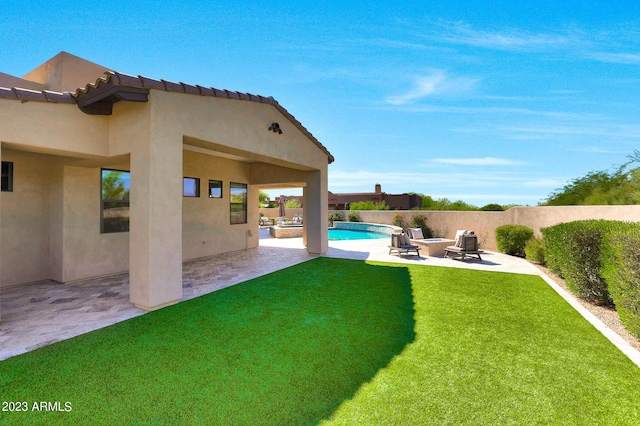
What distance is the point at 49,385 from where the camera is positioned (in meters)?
3.56

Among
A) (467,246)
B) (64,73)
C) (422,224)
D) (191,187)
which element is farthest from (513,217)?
(64,73)

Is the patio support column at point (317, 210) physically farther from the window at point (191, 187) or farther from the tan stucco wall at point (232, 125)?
the window at point (191, 187)

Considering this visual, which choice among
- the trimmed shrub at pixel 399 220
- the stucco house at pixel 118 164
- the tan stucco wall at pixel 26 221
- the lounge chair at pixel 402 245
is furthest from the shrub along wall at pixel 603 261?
the tan stucco wall at pixel 26 221

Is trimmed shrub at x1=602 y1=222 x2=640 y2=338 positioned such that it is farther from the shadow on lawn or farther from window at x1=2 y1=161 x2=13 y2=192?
window at x1=2 y1=161 x2=13 y2=192

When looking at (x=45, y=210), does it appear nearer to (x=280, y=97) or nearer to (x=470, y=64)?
(x=280, y=97)

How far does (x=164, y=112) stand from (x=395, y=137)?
2423cm

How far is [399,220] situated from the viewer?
22484mm

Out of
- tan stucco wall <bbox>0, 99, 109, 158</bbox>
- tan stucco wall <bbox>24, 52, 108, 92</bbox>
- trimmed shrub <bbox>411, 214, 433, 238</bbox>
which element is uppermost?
tan stucco wall <bbox>24, 52, 108, 92</bbox>

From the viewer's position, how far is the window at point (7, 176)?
7.69 m

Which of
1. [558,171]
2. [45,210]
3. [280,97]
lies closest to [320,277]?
[280,97]

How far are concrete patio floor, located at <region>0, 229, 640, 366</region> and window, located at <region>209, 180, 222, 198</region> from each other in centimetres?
283

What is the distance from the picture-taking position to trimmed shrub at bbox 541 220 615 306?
6934 mm

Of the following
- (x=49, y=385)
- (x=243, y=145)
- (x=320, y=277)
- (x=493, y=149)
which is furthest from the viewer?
(x=493, y=149)

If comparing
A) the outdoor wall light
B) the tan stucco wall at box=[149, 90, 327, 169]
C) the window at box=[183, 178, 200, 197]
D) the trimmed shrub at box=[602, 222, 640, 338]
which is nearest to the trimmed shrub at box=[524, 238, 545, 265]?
the trimmed shrub at box=[602, 222, 640, 338]
